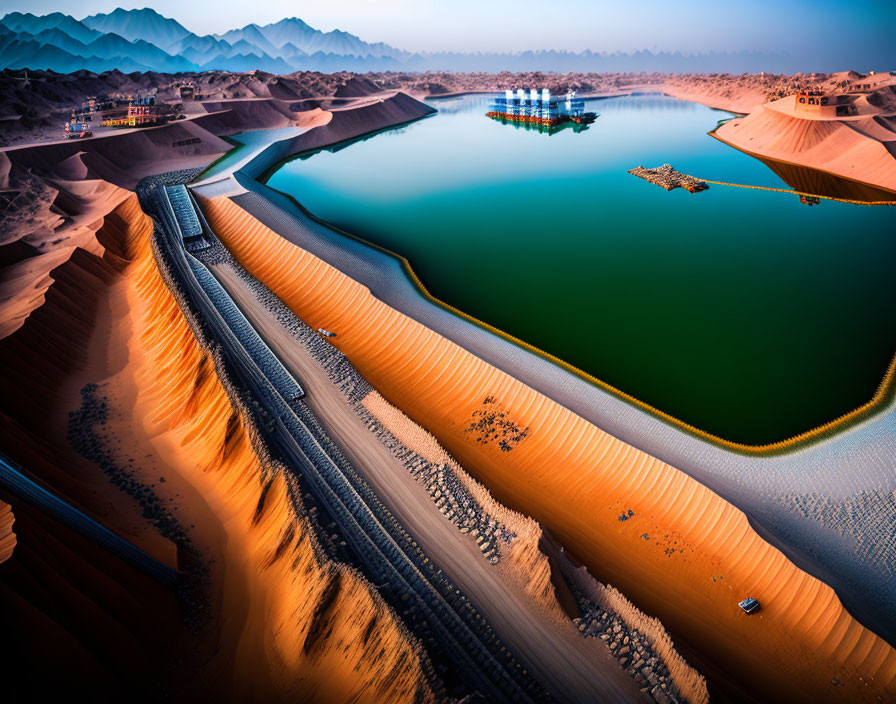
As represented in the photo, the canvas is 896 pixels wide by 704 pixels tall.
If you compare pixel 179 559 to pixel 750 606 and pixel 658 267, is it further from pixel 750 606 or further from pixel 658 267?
pixel 658 267

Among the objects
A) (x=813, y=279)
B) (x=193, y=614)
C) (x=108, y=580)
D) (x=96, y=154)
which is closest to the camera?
(x=108, y=580)

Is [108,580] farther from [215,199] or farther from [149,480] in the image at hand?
[215,199]

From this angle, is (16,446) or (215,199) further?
(215,199)

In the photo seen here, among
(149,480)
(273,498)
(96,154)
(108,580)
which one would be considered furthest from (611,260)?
(96,154)

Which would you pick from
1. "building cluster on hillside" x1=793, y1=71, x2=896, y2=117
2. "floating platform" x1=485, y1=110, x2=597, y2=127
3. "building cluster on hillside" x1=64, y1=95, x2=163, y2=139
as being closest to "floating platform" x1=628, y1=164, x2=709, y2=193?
"building cluster on hillside" x1=793, y1=71, x2=896, y2=117

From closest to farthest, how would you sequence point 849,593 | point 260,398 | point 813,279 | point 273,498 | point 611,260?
point 849,593
point 273,498
point 260,398
point 813,279
point 611,260

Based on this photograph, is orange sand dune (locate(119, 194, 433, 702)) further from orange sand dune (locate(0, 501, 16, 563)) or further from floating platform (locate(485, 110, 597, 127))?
floating platform (locate(485, 110, 597, 127))
